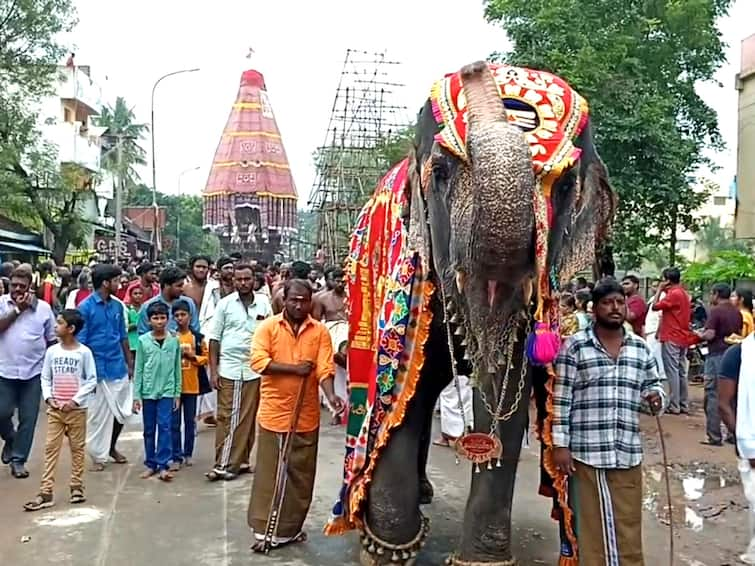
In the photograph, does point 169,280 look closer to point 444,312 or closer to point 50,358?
point 50,358

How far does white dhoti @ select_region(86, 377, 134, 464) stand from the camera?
6.74 m

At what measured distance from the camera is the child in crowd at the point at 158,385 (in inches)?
256

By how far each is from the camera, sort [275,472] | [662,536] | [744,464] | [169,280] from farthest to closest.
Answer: [169,280] → [662,536] → [275,472] → [744,464]

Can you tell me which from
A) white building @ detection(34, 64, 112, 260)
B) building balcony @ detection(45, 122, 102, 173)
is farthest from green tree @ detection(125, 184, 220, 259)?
building balcony @ detection(45, 122, 102, 173)

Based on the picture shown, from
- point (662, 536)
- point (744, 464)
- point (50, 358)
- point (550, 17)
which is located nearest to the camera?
point (744, 464)

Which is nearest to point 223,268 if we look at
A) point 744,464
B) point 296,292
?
point 296,292

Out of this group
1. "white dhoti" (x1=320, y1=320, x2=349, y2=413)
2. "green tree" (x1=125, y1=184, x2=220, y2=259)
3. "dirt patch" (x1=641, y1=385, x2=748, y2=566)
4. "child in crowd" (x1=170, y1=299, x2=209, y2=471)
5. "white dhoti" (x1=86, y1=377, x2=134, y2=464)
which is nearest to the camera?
"dirt patch" (x1=641, y1=385, x2=748, y2=566)

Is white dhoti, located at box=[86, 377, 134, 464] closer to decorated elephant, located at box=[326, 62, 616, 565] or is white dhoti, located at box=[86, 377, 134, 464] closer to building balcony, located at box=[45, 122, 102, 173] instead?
decorated elephant, located at box=[326, 62, 616, 565]

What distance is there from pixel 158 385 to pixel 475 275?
3.72 m

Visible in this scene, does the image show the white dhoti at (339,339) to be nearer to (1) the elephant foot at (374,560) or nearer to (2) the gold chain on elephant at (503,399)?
(1) the elephant foot at (374,560)

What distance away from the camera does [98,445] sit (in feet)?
22.2

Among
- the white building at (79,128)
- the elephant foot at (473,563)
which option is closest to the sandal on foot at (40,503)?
the elephant foot at (473,563)

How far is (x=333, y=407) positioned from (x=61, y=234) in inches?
794

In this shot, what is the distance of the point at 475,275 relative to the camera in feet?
11.1
